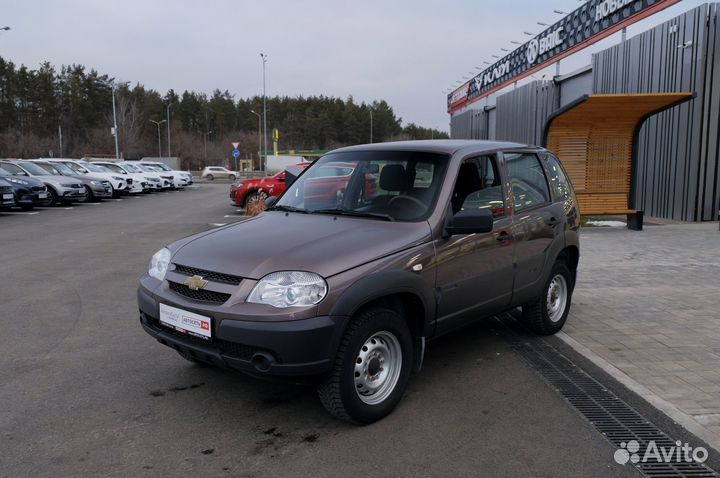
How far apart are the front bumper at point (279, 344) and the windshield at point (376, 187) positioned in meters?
1.16

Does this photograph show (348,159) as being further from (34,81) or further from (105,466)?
(34,81)

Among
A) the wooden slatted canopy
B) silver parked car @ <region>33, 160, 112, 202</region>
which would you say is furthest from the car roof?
silver parked car @ <region>33, 160, 112, 202</region>

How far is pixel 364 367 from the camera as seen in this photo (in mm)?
3584

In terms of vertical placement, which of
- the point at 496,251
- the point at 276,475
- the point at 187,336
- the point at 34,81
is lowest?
the point at 276,475

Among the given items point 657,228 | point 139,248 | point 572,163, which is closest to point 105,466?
point 139,248

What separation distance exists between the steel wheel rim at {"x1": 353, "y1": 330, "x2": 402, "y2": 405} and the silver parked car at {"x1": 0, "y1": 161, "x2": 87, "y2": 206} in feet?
62.6

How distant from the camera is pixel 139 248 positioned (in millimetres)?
10938

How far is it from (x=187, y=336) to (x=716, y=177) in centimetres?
1484

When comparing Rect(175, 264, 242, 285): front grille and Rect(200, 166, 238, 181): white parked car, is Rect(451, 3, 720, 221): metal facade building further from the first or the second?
Rect(200, 166, 238, 181): white parked car

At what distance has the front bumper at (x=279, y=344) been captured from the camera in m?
3.20

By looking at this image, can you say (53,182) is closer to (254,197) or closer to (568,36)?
(254,197)

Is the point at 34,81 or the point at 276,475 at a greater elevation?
the point at 34,81

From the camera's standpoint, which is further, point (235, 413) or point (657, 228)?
point (657, 228)

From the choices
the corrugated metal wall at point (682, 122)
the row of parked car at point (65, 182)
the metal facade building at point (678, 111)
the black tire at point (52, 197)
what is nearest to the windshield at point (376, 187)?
the metal facade building at point (678, 111)
